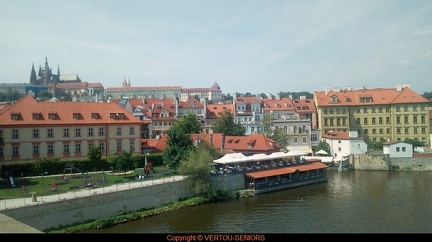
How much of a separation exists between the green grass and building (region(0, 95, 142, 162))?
305 cm

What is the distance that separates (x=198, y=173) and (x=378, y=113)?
25795 mm

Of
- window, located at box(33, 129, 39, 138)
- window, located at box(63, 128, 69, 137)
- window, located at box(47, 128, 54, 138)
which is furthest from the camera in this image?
window, located at box(63, 128, 69, 137)

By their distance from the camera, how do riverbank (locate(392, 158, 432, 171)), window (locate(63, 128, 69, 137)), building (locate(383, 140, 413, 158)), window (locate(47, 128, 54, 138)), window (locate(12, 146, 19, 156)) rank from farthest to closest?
building (locate(383, 140, 413, 158)) → riverbank (locate(392, 158, 432, 171)) → window (locate(63, 128, 69, 137)) → window (locate(47, 128, 54, 138)) → window (locate(12, 146, 19, 156))

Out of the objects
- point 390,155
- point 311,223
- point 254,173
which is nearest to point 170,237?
point 311,223

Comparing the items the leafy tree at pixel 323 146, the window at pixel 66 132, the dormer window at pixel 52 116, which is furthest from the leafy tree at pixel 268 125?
the dormer window at pixel 52 116

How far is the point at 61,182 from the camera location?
19.3 meters

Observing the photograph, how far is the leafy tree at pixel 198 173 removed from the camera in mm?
19953

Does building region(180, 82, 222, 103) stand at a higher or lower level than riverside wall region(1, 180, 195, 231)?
higher

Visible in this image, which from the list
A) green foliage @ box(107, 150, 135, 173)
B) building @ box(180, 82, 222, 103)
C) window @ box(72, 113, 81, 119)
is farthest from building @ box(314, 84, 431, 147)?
building @ box(180, 82, 222, 103)

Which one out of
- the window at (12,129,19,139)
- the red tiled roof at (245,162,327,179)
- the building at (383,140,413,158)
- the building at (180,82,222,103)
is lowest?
the red tiled roof at (245,162,327,179)

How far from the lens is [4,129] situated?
22.7m

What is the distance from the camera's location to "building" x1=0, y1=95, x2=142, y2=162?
75.6ft

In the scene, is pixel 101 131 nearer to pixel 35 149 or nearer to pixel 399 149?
pixel 35 149

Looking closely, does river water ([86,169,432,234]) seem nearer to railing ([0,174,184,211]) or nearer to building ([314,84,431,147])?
railing ([0,174,184,211])
